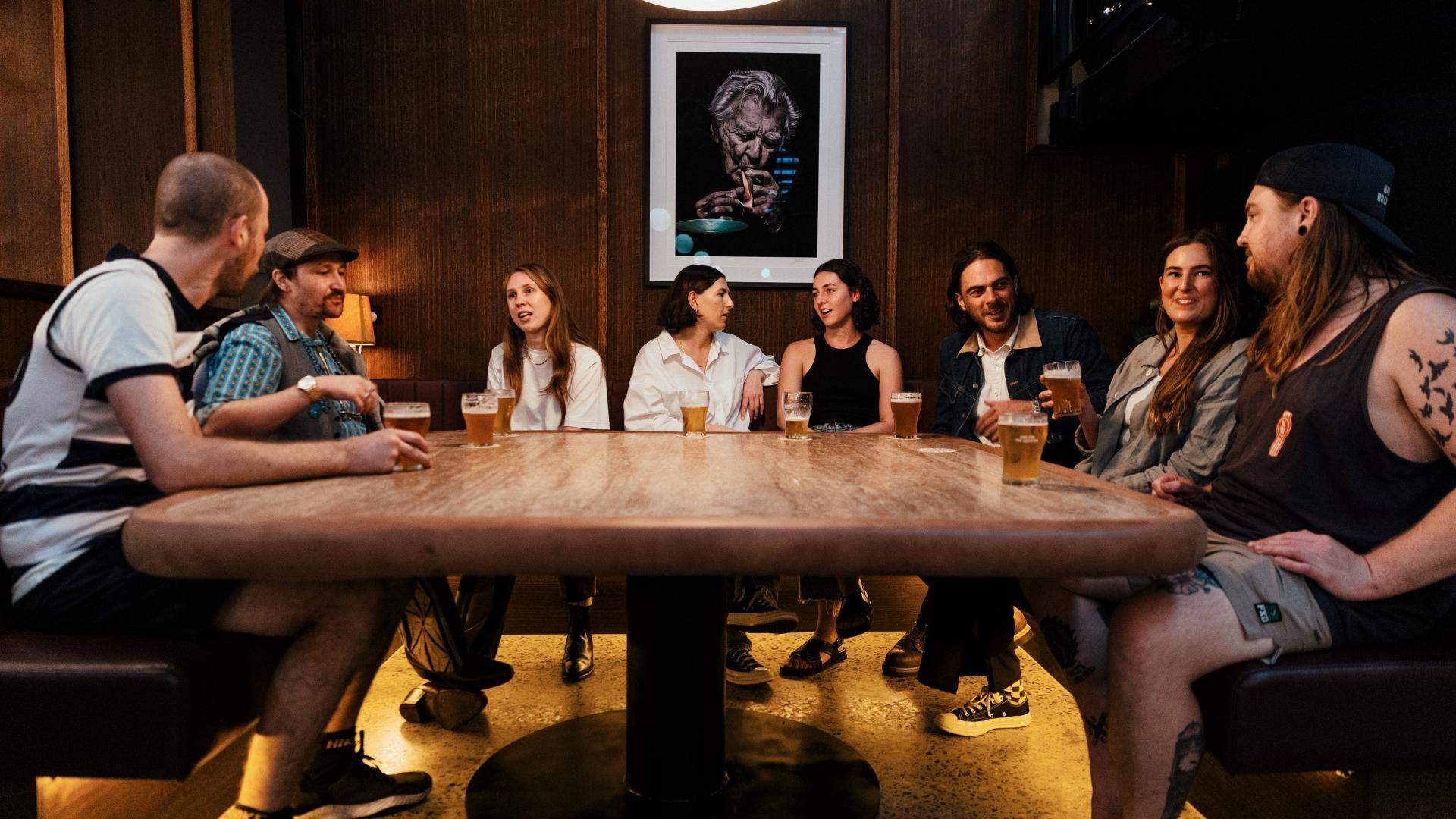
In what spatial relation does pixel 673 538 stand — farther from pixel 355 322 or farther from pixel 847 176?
pixel 847 176

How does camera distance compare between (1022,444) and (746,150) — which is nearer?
(1022,444)

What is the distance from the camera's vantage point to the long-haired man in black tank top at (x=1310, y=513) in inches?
48.1

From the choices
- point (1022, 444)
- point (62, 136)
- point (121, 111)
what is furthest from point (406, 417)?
point (121, 111)

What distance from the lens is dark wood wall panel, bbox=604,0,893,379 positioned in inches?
167

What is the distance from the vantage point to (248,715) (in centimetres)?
129

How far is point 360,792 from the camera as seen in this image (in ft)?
5.67

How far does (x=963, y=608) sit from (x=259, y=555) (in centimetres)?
152

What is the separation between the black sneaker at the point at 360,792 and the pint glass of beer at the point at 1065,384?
1681 millimetres

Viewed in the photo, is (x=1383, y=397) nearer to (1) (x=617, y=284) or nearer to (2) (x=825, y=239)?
(2) (x=825, y=239)

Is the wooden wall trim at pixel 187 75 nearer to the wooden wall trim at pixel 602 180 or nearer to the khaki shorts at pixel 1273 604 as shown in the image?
the wooden wall trim at pixel 602 180

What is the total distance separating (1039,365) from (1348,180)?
1384 mm

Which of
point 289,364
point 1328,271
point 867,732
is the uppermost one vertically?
point 1328,271

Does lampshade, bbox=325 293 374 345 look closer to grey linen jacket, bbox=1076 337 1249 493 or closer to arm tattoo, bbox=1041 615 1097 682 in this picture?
grey linen jacket, bbox=1076 337 1249 493

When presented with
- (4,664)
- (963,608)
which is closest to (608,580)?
(963,608)
